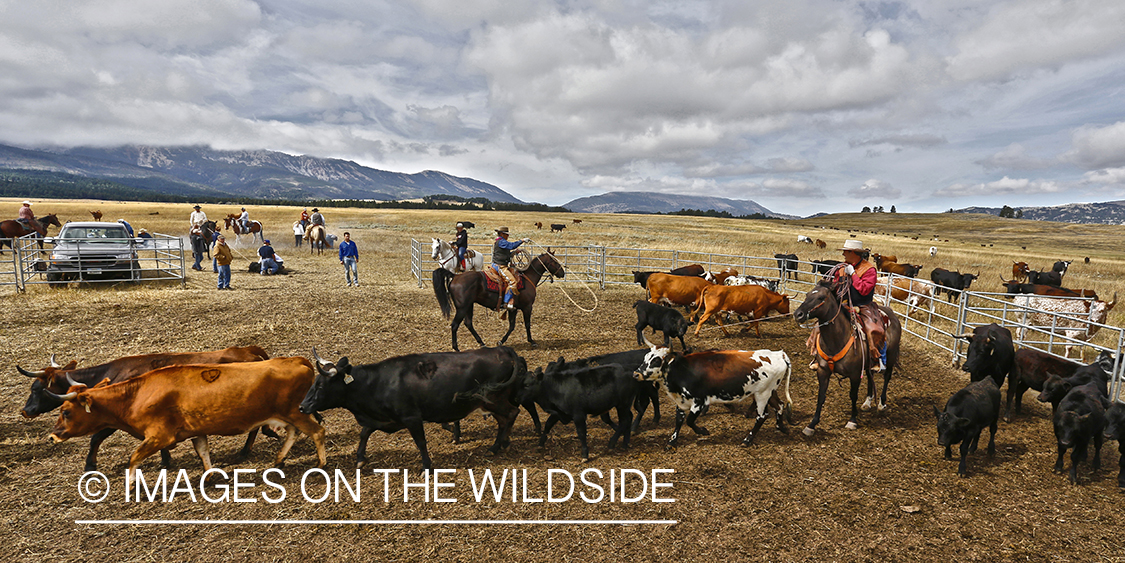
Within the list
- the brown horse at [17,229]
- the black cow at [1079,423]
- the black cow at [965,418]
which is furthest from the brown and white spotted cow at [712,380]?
the brown horse at [17,229]

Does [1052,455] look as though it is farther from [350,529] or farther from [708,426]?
[350,529]

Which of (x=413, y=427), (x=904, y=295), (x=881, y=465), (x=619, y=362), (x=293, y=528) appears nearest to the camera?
(x=293, y=528)

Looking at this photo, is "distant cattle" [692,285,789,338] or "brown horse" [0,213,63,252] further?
"brown horse" [0,213,63,252]

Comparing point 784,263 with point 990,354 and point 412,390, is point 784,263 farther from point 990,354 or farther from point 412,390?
point 412,390

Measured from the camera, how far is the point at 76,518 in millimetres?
4527

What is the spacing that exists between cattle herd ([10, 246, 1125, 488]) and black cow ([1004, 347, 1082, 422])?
0.07ft

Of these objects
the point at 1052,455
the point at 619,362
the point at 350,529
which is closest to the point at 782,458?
the point at 619,362

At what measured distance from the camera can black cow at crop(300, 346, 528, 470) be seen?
5.16 metres

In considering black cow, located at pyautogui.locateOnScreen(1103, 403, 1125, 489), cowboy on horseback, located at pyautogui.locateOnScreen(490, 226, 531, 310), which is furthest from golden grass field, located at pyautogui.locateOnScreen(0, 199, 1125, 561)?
cowboy on horseback, located at pyautogui.locateOnScreen(490, 226, 531, 310)

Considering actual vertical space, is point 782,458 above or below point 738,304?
below

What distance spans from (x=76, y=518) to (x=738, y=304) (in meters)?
11.2

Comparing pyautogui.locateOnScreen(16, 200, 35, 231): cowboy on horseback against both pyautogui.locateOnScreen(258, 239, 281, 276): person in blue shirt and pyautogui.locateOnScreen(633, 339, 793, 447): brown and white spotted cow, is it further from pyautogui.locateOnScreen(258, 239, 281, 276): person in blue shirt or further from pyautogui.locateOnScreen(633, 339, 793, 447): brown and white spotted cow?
pyautogui.locateOnScreen(633, 339, 793, 447): brown and white spotted cow

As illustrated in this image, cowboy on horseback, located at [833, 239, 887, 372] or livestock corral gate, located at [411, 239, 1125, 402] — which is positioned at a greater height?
cowboy on horseback, located at [833, 239, 887, 372]

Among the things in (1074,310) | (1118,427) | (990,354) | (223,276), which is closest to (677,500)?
(1118,427)
